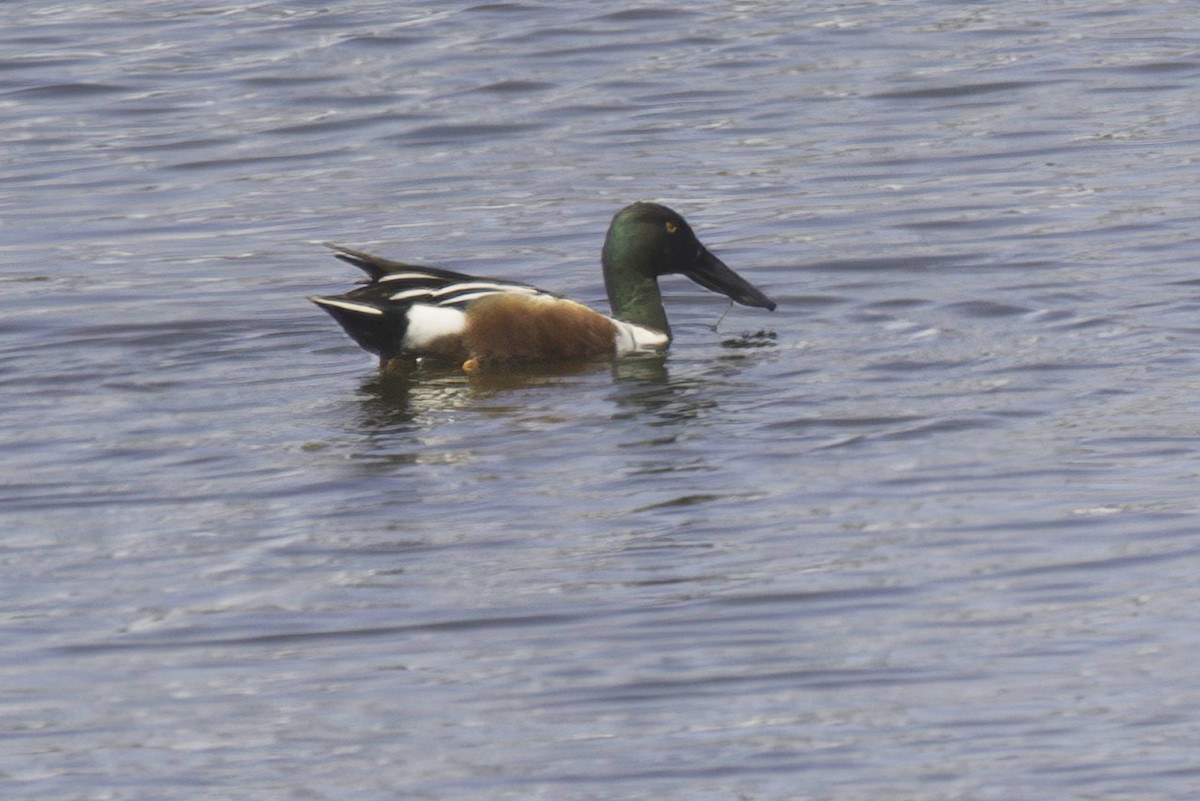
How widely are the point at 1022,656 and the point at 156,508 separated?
327cm

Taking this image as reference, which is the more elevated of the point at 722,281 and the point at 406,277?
the point at 406,277

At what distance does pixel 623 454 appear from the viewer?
9.23 meters

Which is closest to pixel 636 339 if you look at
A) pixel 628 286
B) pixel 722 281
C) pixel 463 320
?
pixel 628 286

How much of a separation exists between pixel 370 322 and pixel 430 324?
273 mm

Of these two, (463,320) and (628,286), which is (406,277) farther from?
(628,286)

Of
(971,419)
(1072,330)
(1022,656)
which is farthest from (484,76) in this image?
(1022,656)

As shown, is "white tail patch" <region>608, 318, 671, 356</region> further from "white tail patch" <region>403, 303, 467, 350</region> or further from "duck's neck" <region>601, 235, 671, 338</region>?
"white tail patch" <region>403, 303, 467, 350</region>

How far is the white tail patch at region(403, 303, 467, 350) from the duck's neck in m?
1.09

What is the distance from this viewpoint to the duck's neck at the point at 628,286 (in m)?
11.8

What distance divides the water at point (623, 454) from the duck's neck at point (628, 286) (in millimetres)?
258

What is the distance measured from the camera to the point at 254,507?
8.55 m

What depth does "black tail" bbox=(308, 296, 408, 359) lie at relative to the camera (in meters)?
10.7

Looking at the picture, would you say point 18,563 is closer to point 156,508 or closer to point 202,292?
point 156,508

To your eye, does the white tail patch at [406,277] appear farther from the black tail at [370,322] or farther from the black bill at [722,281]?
the black bill at [722,281]
